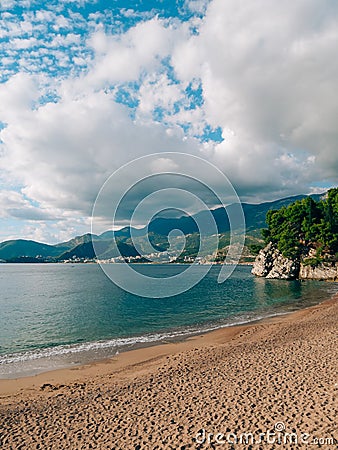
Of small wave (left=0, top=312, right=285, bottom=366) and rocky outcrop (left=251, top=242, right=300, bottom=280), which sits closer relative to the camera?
small wave (left=0, top=312, right=285, bottom=366)

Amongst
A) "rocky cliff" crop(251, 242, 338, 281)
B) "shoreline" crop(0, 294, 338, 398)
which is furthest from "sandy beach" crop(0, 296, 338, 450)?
"rocky cliff" crop(251, 242, 338, 281)

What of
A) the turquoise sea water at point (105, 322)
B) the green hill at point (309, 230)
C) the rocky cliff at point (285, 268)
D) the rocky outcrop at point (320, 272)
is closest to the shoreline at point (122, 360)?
the turquoise sea water at point (105, 322)

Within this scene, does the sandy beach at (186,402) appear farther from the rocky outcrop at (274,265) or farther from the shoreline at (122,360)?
the rocky outcrop at (274,265)

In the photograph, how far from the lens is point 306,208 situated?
83375 mm

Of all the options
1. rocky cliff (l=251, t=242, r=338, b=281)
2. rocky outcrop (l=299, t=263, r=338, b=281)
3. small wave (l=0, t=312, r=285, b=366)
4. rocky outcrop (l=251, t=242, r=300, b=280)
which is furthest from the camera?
rocky outcrop (l=251, t=242, r=300, b=280)

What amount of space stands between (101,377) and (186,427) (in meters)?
7.68

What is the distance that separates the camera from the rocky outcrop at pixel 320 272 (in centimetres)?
7250

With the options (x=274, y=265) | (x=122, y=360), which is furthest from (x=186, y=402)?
(x=274, y=265)

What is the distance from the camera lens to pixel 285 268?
8194cm

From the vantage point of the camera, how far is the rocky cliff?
73.5 m

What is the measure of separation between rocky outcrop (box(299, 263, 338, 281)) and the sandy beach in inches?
2414

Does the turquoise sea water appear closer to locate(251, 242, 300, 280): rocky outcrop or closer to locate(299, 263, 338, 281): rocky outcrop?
locate(299, 263, 338, 281): rocky outcrop

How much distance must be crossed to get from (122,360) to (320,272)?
69.3m

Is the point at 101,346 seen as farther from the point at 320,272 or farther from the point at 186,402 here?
the point at 320,272
